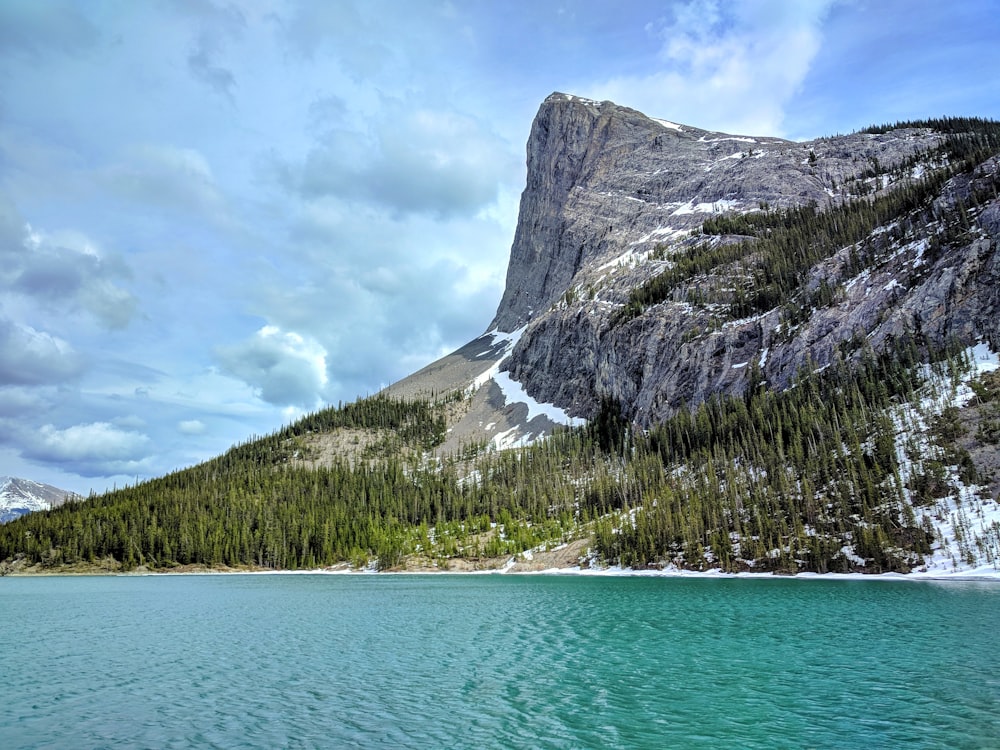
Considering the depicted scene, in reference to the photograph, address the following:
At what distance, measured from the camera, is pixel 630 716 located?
21641 millimetres

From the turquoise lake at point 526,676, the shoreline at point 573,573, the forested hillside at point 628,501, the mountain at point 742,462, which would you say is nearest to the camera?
the turquoise lake at point 526,676

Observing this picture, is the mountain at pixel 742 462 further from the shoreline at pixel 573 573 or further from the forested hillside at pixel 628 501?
the shoreline at pixel 573 573

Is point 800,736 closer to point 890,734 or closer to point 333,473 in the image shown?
point 890,734

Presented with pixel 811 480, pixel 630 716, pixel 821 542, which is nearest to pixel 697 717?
pixel 630 716

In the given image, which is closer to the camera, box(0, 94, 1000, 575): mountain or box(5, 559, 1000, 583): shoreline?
box(5, 559, 1000, 583): shoreline

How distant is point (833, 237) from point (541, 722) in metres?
175

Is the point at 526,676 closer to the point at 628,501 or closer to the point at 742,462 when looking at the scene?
the point at 742,462

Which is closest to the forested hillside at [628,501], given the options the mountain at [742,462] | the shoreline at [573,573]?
the mountain at [742,462]

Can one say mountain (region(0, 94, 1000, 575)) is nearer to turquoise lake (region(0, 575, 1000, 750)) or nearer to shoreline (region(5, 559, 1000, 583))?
shoreline (region(5, 559, 1000, 583))

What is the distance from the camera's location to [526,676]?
92.9 ft

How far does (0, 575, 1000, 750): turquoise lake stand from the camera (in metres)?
19.9

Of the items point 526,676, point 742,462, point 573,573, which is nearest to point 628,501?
point 742,462

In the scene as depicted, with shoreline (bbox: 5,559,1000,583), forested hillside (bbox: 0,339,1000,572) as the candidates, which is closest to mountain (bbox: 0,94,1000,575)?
forested hillside (bbox: 0,339,1000,572)

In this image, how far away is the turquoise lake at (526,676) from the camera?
1988 cm
